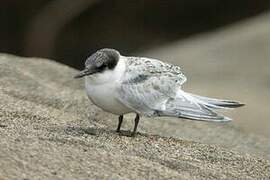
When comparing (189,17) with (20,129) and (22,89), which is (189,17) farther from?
(20,129)

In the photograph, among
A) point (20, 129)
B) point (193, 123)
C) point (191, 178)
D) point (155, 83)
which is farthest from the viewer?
point (193, 123)

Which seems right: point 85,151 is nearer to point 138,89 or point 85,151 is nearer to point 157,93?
point 138,89

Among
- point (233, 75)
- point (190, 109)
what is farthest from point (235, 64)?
point (190, 109)

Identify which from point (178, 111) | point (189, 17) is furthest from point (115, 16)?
point (178, 111)

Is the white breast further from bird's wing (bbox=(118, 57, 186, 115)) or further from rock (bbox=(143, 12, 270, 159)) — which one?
rock (bbox=(143, 12, 270, 159))

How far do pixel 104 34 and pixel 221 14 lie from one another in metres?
2.31

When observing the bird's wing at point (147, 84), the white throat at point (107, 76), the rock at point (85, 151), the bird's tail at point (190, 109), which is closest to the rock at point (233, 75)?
the rock at point (85, 151)

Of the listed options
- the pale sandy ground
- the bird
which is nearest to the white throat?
the bird

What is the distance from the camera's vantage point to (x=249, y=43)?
35.9 ft

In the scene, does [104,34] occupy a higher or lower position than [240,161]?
higher

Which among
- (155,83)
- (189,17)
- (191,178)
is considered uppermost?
(189,17)

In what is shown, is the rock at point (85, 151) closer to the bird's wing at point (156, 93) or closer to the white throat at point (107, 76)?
the bird's wing at point (156, 93)

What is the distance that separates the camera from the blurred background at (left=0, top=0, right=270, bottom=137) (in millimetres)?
10203

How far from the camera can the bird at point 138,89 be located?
4.19 metres
